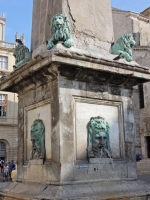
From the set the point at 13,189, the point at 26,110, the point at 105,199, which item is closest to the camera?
the point at 105,199

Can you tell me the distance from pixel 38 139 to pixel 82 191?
122cm

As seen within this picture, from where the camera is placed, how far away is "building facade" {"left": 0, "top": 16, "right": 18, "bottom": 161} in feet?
115

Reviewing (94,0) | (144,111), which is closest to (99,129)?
(94,0)

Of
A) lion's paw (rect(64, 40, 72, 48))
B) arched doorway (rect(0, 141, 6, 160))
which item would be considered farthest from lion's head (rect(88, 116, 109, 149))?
arched doorway (rect(0, 141, 6, 160))

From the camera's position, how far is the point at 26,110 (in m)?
6.05

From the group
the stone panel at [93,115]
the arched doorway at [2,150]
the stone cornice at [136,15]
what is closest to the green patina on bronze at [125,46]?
the stone panel at [93,115]

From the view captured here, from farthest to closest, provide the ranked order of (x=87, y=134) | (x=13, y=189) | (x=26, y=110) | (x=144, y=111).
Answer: (x=144, y=111)
(x=26, y=110)
(x=13, y=189)
(x=87, y=134)

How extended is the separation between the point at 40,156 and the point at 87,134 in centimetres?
88

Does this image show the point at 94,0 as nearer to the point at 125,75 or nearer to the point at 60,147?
the point at 125,75

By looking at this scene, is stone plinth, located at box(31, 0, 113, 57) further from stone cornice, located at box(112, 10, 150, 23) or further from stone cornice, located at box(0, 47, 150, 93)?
stone cornice, located at box(112, 10, 150, 23)

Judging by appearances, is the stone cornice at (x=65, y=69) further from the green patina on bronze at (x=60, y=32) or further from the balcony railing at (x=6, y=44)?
the balcony railing at (x=6, y=44)

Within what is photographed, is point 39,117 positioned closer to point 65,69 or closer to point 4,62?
point 65,69

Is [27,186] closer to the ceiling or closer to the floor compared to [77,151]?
closer to the floor

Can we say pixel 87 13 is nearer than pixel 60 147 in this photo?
No
